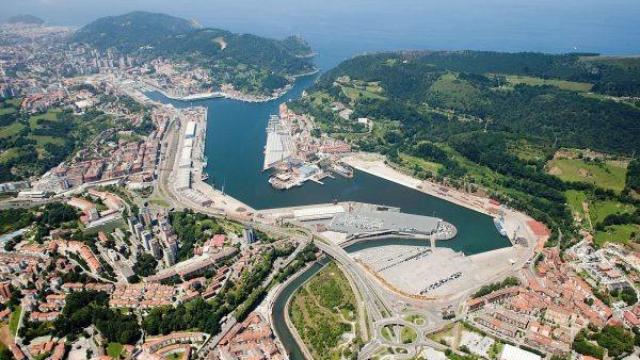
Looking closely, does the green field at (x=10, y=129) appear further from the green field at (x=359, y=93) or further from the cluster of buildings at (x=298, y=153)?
the green field at (x=359, y=93)

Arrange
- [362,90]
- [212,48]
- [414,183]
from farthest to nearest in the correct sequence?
[212,48], [362,90], [414,183]

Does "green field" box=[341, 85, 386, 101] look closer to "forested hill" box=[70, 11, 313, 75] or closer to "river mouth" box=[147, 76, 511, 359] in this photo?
"river mouth" box=[147, 76, 511, 359]

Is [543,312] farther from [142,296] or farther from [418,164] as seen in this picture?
[418,164]

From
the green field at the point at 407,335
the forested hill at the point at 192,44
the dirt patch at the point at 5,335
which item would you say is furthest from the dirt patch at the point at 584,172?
the forested hill at the point at 192,44

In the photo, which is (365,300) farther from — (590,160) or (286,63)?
(286,63)

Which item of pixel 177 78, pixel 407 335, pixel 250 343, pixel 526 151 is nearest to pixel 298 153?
pixel 526 151
